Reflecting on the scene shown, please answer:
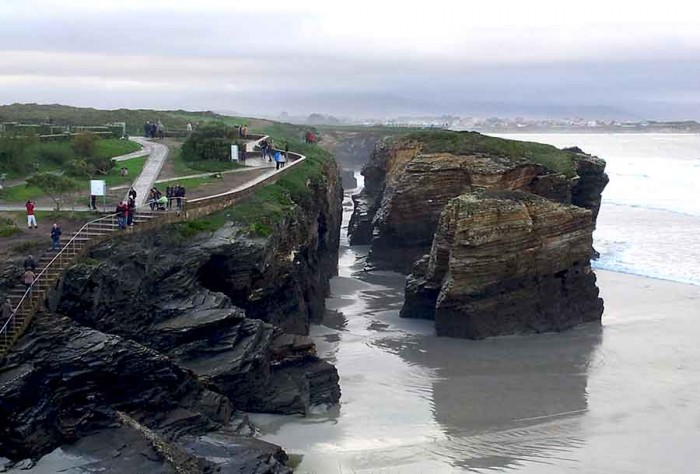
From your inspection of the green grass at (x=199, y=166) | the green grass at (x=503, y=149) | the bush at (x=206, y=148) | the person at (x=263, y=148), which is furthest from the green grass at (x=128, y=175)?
the green grass at (x=503, y=149)

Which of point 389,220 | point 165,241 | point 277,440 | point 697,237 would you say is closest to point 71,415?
point 277,440

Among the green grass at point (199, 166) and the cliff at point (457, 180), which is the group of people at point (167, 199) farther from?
the cliff at point (457, 180)

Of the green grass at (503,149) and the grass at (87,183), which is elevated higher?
the green grass at (503,149)

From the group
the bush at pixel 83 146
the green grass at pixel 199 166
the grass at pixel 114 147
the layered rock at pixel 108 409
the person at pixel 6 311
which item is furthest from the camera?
the grass at pixel 114 147

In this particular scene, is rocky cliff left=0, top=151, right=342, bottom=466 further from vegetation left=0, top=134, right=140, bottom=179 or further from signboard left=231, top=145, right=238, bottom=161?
signboard left=231, top=145, right=238, bottom=161

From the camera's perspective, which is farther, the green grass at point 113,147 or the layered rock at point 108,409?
the green grass at point 113,147

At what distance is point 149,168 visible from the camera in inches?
1523

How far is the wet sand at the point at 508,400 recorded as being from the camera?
21.9m

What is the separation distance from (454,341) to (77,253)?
46.6 feet

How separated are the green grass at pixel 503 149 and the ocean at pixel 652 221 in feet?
24.1

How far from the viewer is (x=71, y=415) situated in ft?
64.6

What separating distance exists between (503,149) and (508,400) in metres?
17.5

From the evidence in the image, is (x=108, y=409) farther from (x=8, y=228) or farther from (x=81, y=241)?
(x=8, y=228)

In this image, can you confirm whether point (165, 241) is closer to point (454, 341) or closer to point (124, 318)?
point (124, 318)
